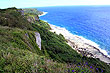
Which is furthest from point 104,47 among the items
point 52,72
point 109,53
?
point 52,72

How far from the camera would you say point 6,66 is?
4.62 m

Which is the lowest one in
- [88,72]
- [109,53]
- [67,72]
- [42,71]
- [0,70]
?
[109,53]

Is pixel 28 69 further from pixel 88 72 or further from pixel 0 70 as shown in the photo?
pixel 88 72

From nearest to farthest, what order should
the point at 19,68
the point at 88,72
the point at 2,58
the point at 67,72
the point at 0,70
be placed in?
the point at 0,70 → the point at 19,68 → the point at 2,58 → the point at 67,72 → the point at 88,72

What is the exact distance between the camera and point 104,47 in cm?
3806

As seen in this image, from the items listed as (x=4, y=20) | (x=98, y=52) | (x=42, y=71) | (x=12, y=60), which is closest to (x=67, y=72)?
(x=42, y=71)

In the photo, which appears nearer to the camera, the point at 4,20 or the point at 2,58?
the point at 2,58

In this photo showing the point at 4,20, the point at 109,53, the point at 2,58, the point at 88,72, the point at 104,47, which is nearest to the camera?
the point at 2,58

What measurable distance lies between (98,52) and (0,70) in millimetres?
35205

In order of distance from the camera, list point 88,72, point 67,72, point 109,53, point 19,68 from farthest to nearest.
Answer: point 109,53
point 88,72
point 67,72
point 19,68

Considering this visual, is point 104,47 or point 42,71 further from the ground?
point 42,71

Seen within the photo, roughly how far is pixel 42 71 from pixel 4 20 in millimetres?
14970

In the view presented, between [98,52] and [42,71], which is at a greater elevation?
[42,71]

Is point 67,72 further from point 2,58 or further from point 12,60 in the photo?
point 2,58
